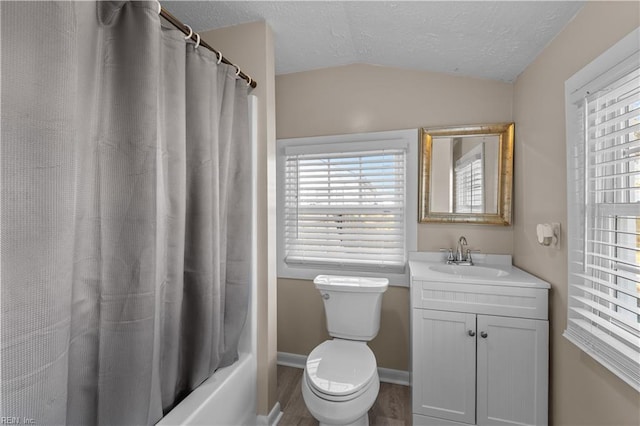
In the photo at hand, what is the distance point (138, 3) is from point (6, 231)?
2.73 feet

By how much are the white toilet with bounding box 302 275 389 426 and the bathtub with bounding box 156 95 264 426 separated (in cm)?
33

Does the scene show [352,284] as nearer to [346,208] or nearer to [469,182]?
[346,208]

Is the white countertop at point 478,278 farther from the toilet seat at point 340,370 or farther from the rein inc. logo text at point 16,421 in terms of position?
the rein inc. logo text at point 16,421

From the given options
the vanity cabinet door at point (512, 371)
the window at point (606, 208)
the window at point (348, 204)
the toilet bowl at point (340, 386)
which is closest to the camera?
the window at point (606, 208)

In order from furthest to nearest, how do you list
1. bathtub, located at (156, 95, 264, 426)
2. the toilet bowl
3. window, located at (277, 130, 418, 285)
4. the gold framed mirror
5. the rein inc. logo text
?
window, located at (277, 130, 418, 285) < the gold framed mirror < the toilet bowl < bathtub, located at (156, 95, 264, 426) < the rein inc. logo text

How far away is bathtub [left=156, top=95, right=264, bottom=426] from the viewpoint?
1.19 metres

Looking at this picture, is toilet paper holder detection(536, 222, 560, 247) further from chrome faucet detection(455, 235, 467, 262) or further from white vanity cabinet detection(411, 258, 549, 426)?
chrome faucet detection(455, 235, 467, 262)

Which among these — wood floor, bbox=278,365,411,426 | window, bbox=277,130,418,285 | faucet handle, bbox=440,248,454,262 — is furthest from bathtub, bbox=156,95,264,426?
faucet handle, bbox=440,248,454,262

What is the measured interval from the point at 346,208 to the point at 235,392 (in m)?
1.45

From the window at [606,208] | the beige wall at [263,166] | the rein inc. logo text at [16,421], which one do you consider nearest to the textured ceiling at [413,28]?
the beige wall at [263,166]

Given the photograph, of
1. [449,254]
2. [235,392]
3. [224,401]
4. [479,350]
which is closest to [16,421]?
[224,401]

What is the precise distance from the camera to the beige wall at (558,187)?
114 cm

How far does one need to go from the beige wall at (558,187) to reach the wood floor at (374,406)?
834mm

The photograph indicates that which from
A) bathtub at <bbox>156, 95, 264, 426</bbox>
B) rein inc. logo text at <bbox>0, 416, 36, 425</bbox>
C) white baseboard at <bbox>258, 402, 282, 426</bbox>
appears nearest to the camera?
rein inc. logo text at <bbox>0, 416, 36, 425</bbox>
